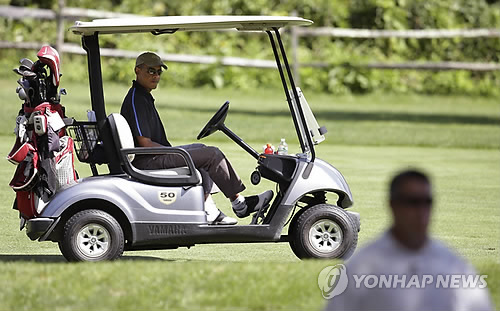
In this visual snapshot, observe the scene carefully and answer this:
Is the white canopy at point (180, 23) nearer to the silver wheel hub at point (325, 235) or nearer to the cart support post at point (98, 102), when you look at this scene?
the cart support post at point (98, 102)

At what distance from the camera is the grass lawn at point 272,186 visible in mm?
5457

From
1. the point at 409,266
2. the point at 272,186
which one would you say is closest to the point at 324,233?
the point at 409,266

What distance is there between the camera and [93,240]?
6781 millimetres

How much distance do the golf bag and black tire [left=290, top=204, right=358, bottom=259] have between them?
5.14 feet

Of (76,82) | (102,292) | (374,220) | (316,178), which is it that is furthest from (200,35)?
(102,292)

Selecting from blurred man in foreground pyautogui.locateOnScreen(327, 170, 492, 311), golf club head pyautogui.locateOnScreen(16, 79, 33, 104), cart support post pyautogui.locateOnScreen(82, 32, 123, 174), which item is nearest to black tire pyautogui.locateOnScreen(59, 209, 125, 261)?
cart support post pyautogui.locateOnScreen(82, 32, 123, 174)

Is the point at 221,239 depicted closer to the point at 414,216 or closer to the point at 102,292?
the point at 102,292

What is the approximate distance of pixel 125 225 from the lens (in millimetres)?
6895

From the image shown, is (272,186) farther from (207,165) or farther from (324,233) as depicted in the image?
(207,165)

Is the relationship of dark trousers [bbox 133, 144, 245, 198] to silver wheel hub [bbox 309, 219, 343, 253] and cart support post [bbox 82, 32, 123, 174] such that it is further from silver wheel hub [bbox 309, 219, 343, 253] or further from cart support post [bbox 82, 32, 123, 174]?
silver wheel hub [bbox 309, 219, 343, 253]

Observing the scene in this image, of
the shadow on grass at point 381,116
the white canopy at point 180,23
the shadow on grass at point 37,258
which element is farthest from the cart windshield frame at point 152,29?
the shadow on grass at point 381,116

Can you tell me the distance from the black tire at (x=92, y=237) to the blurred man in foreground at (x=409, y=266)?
353cm

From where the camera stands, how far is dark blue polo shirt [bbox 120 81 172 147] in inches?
281

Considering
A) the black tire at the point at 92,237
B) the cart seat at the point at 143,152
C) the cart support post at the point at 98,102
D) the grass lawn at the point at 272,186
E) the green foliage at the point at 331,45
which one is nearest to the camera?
the grass lawn at the point at 272,186
